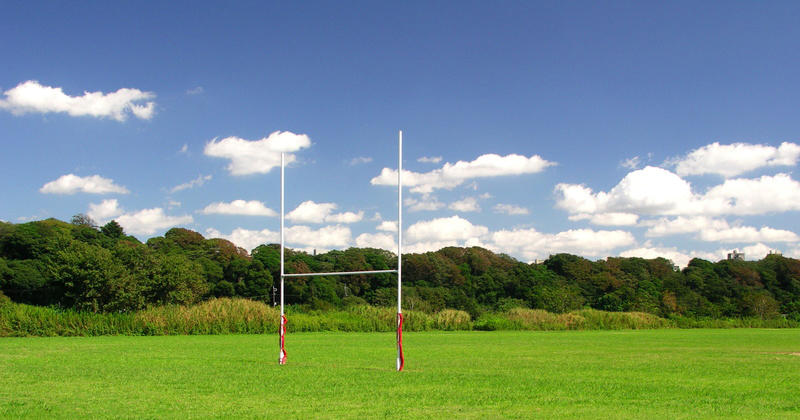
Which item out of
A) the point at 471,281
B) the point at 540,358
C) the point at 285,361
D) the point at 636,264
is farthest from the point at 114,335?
the point at 636,264

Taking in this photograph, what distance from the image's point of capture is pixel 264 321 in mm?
26094

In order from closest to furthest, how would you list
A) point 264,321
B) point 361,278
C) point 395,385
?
point 395,385, point 264,321, point 361,278

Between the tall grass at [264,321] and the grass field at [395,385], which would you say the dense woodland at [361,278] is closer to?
the tall grass at [264,321]

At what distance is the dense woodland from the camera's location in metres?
32.2

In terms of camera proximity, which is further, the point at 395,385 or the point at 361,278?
the point at 361,278

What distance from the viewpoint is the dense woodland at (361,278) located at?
3225 centimetres

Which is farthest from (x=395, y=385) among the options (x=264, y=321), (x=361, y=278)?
(x=361, y=278)

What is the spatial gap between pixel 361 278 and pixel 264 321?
52.3 feet

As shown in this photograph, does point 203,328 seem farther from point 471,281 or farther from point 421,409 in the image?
point 471,281

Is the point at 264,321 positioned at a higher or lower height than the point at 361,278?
lower

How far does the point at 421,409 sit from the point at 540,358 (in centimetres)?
750

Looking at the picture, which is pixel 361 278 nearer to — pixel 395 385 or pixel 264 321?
pixel 264 321

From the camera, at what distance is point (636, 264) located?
55531 mm

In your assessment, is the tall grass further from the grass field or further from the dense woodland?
the grass field
